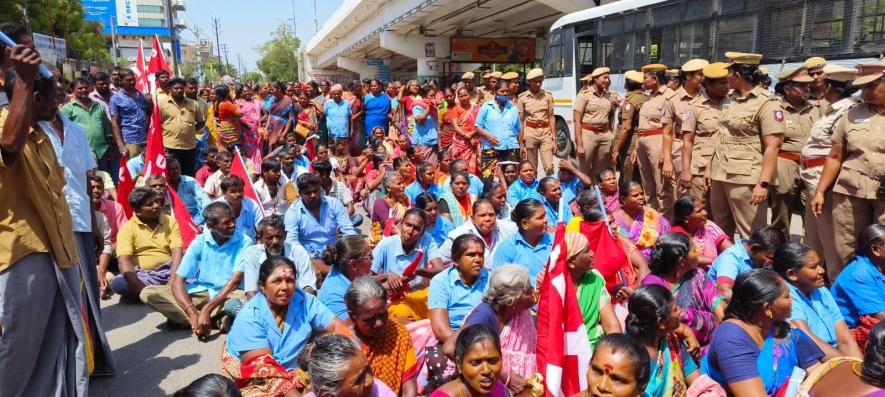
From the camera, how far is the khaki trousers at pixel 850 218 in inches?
168

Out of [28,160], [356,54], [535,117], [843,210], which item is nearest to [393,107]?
[535,117]

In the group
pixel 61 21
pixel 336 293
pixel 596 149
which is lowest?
pixel 336 293

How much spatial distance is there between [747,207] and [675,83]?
267 cm

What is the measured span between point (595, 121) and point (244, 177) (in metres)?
4.00

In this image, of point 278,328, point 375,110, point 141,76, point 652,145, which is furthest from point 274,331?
point 375,110

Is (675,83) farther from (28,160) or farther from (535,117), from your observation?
(28,160)

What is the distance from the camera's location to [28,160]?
8.84 ft

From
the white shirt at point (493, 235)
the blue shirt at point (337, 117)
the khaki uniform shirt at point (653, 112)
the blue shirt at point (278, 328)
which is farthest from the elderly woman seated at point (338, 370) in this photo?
the blue shirt at point (337, 117)

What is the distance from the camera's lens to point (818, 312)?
11.1ft

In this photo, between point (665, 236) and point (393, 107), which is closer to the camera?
point (665, 236)

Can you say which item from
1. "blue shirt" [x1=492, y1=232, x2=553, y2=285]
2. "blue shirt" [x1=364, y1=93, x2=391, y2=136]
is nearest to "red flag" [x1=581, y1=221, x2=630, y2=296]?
"blue shirt" [x1=492, y1=232, x2=553, y2=285]

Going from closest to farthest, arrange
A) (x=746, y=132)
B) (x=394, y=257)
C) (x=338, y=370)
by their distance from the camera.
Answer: (x=338, y=370), (x=394, y=257), (x=746, y=132)

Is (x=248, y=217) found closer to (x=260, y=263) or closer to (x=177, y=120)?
(x=260, y=263)

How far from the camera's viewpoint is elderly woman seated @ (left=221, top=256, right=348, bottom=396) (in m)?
2.97
